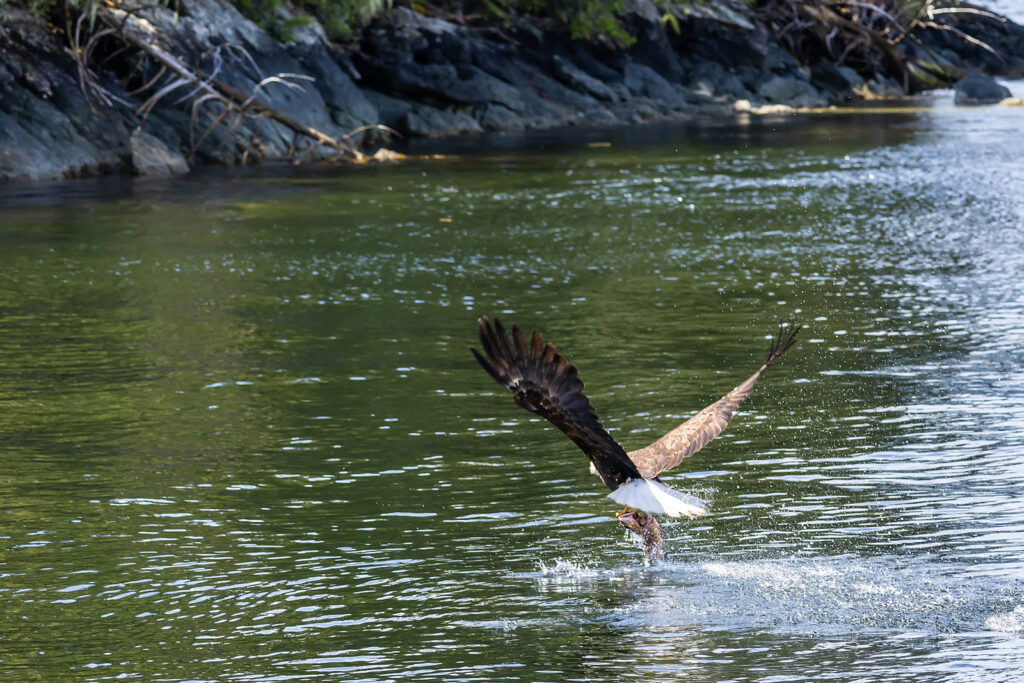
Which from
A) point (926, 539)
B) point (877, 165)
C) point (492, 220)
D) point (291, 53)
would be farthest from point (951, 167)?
point (926, 539)

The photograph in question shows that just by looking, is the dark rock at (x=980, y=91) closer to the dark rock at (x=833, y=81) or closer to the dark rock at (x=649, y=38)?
the dark rock at (x=833, y=81)

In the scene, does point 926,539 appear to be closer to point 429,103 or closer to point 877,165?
point 877,165

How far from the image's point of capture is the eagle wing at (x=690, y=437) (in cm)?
705

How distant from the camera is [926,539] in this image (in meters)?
7.73

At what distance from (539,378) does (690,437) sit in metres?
1.78

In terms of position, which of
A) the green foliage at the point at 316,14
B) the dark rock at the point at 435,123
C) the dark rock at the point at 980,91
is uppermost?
the green foliage at the point at 316,14

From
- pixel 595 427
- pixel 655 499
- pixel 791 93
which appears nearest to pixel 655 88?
pixel 791 93

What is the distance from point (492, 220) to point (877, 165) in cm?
1035

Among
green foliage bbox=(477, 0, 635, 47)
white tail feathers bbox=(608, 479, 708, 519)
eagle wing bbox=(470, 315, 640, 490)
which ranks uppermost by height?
green foliage bbox=(477, 0, 635, 47)

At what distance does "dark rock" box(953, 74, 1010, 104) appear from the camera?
160 feet

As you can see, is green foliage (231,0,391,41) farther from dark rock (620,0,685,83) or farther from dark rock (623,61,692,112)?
dark rock (620,0,685,83)

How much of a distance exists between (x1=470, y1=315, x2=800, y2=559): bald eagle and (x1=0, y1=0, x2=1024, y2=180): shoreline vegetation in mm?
21298

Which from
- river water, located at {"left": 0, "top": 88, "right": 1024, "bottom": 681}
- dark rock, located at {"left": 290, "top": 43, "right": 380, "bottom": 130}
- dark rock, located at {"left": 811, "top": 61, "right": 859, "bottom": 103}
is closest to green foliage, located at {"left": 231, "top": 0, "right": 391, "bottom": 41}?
dark rock, located at {"left": 290, "top": 43, "right": 380, "bottom": 130}

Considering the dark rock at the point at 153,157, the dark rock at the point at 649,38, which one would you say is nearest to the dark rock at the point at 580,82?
the dark rock at the point at 649,38
